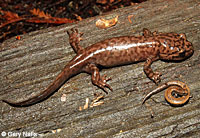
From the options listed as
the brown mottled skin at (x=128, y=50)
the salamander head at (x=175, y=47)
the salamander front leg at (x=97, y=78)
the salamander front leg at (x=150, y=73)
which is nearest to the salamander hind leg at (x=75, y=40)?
the brown mottled skin at (x=128, y=50)

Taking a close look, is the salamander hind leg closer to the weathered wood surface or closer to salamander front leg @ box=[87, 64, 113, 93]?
the weathered wood surface

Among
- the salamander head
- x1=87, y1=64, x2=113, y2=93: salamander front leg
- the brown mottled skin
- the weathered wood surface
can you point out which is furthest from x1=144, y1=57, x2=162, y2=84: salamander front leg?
x1=87, y1=64, x2=113, y2=93: salamander front leg

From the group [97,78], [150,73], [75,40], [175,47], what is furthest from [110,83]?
[175,47]

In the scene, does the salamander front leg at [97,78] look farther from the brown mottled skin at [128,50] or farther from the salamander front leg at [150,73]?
the salamander front leg at [150,73]

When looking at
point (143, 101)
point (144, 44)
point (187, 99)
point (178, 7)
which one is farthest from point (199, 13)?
point (143, 101)

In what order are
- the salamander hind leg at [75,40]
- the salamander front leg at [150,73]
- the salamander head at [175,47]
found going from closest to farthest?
the salamander front leg at [150,73] < the salamander head at [175,47] < the salamander hind leg at [75,40]

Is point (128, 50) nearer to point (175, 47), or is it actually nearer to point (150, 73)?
point (150, 73)

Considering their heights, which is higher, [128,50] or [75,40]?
[75,40]
